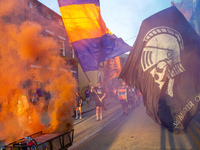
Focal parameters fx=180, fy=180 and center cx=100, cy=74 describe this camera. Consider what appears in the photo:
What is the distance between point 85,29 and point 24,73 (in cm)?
271

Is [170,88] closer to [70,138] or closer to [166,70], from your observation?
[166,70]

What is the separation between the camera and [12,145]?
10.00 feet

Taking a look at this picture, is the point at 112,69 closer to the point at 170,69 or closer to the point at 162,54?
the point at 162,54

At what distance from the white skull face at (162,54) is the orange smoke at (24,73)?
2.71m

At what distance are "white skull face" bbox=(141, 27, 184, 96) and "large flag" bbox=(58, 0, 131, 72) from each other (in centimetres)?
183

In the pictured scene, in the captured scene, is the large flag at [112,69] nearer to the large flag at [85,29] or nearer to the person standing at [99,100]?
the person standing at [99,100]

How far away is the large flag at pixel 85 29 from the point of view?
6293 mm

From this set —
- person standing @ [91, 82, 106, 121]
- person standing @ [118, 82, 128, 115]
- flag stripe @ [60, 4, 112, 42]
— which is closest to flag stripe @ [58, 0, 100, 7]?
flag stripe @ [60, 4, 112, 42]

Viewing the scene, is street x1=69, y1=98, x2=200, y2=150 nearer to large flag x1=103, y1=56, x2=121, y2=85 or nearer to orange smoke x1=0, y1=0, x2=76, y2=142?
orange smoke x1=0, y1=0, x2=76, y2=142

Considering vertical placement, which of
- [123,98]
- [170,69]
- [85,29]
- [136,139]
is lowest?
[136,139]

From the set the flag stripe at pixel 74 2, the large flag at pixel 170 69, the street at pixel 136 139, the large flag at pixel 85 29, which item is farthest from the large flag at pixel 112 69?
the large flag at pixel 170 69

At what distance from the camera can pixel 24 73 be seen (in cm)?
644

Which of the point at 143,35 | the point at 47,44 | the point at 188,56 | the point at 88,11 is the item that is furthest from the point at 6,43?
the point at 188,56

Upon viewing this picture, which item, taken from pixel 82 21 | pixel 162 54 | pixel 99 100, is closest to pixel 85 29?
pixel 82 21
